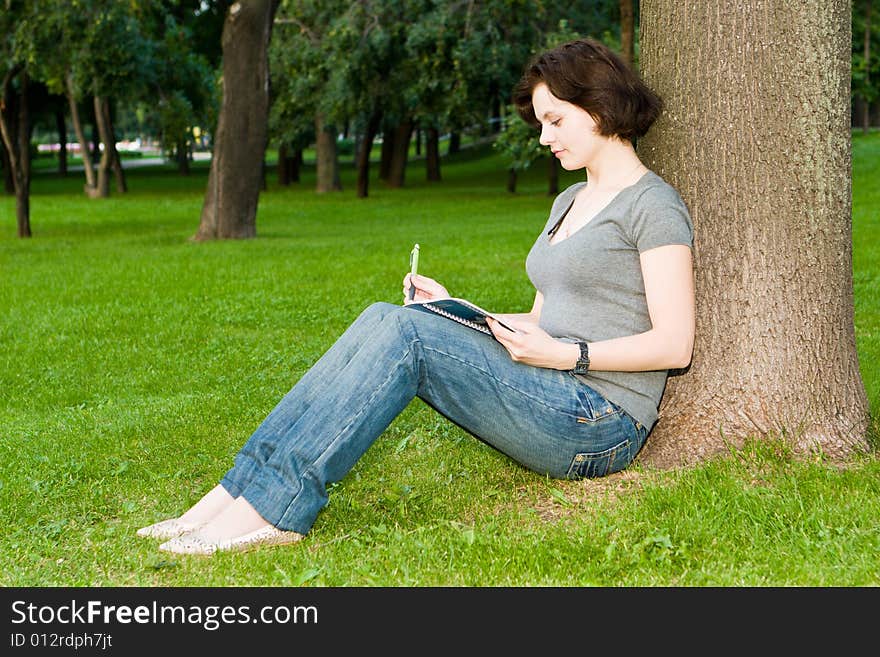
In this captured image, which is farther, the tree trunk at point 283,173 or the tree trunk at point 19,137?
the tree trunk at point 283,173

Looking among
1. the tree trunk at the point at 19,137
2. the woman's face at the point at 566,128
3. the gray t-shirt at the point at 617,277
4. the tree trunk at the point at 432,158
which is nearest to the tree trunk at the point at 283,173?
the tree trunk at the point at 432,158

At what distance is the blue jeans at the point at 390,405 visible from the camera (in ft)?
11.1

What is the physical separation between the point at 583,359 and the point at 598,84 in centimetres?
86

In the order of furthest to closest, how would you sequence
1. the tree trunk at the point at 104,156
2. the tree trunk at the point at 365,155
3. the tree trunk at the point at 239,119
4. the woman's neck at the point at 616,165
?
the tree trunk at the point at 104,156 < the tree trunk at the point at 365,155 < the tree trunk at the point at 239,119 < the woman's neck at the point at 616,165

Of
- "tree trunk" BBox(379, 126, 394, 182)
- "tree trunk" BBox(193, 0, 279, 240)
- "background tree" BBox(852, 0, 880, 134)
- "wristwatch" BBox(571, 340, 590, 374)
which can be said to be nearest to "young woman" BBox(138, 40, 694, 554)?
"wristwatch" BBox(571, 340, 590, 374)

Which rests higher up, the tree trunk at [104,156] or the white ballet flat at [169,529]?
the tree trunk at [104,156]

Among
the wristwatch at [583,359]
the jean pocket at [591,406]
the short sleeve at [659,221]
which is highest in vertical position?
the short sleeve at [659,221]

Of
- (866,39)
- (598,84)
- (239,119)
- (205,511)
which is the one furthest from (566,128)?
(866,39)

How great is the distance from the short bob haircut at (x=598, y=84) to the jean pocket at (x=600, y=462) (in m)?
Answer: 1.01

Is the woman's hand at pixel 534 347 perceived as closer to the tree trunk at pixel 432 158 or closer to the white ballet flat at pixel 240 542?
the white ballet flat at pixel 240 542

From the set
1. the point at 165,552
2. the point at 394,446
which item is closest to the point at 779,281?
the point at 394,446

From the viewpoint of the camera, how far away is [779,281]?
3.84 m
